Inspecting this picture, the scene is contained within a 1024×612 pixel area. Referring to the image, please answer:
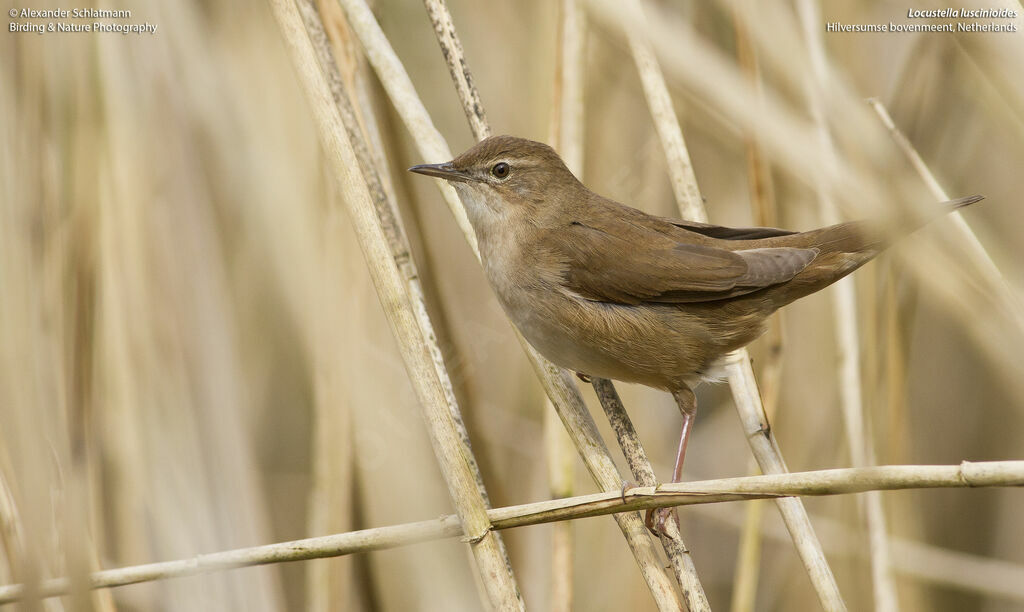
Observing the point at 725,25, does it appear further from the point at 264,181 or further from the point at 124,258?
the point at 124,258

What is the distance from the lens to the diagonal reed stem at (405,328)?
64.7 inches

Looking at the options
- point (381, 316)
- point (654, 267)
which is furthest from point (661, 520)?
point (381, 316)

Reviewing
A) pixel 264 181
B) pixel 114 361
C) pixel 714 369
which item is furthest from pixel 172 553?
pixel 714 369

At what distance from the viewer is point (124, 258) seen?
224 cm

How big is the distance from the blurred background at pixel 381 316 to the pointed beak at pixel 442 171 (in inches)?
13.6

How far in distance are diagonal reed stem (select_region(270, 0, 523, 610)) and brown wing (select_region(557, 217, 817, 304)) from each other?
0.66 meters

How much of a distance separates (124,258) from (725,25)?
7.17 ft

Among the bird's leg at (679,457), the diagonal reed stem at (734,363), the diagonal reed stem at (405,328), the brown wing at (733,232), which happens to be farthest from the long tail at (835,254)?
the diagonal reed stem at (405,328)

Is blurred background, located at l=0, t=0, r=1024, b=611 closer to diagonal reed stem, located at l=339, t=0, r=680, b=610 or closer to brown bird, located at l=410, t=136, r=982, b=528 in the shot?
brown bird, located at l=410, t=136, r=982, b=528

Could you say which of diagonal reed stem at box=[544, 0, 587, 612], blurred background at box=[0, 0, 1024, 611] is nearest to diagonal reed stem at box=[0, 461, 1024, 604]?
blurred background at box=[0, 0, 1024, 611]

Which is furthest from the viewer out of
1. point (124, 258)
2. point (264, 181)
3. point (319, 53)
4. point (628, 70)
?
point (628, 70)

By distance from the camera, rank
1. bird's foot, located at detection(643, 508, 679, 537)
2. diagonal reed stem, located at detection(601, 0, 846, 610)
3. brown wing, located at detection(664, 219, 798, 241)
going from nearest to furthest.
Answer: diagonal reed stem, located at detection(601, 0, 846, 610) → bird's foot, located at detection(643, 508, 679, 537) → brown wing, located at detection(664, 219, 798, 241)

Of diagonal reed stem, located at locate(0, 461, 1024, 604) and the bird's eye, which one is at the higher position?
the bird's eye

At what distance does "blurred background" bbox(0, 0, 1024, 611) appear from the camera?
1977mm
